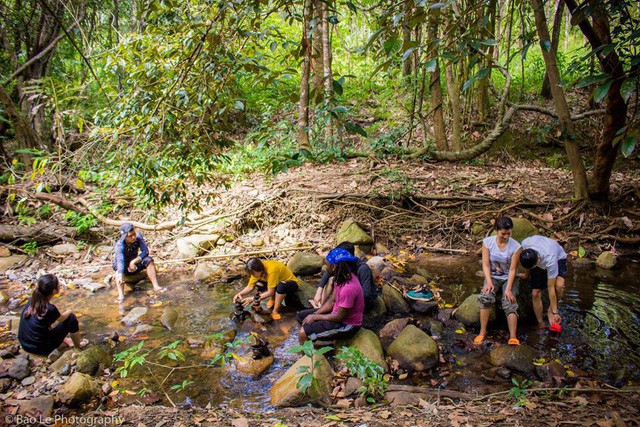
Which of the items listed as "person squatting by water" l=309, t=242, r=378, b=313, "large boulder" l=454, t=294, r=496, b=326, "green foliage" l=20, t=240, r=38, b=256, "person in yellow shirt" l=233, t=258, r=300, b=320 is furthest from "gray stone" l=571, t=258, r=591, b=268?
"green foliage" l=20, t=240, r=38, b=256

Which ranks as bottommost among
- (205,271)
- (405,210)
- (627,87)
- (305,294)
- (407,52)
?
(305,294)

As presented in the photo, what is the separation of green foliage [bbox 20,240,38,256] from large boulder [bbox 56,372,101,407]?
6.10 m

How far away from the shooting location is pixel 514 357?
459 centimetres

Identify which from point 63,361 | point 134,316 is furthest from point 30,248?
point 63,361

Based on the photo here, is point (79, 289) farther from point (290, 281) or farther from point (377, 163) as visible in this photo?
point (377, 163)

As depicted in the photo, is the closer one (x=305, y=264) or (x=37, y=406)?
(x=37, y=406)

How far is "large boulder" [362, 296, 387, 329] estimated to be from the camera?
5.93 meters

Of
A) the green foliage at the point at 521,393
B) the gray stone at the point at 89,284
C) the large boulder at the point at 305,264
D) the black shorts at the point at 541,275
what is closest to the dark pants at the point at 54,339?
the gray stone at the point at 89,284

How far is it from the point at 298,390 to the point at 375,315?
2349 millimetres

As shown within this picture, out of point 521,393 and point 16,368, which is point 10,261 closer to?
point 16,368

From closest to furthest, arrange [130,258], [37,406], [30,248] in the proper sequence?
1. [37,406]
2. [130,258]
3. [30,248]

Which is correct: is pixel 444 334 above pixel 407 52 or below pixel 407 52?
below

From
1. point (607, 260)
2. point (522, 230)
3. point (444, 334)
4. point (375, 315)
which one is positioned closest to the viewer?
point (444, 334)

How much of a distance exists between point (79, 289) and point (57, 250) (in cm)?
211
